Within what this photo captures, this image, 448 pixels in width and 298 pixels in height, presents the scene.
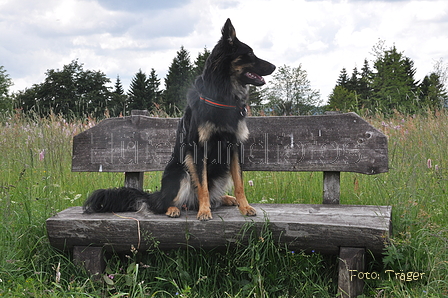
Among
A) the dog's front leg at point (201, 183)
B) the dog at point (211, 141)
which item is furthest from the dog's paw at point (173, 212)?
the dog's front leg at point (201, 183)

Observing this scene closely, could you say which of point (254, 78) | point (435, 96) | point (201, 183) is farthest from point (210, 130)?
point (435, 96)

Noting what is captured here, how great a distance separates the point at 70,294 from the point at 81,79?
1563 inches

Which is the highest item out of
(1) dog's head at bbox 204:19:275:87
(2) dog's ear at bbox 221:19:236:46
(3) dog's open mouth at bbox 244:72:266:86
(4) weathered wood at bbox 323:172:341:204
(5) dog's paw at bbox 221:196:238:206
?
(2) dog's ear at bbox 221:19:236:46

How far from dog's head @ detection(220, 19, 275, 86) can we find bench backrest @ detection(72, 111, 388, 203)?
565 mm

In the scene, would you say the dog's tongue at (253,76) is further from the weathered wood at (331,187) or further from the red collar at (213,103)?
the weathered wood at (331,187)

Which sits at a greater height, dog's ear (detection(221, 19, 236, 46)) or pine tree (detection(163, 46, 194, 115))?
pine tree (detection(163, 46, 194, 115))

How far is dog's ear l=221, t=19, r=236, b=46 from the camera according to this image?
2599 millimetres

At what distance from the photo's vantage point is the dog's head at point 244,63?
2.68 m

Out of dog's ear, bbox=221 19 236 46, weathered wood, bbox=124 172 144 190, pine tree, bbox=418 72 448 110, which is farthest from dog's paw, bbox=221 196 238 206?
pine tree, bbox=418 72 448 110

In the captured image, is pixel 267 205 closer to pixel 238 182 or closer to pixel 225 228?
pixel 238 182

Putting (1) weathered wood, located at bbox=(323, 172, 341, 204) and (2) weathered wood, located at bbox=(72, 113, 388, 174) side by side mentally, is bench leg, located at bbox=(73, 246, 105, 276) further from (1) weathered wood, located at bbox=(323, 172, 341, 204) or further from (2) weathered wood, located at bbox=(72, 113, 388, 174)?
(1) weathered wood, located at bbox=(323, 172, 341, 204)

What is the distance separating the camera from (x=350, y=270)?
2.38 m

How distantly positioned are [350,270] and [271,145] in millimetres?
1277

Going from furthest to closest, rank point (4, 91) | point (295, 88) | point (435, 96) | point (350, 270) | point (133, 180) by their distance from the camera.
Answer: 1. point (4, 91)
2. point (295, 88)
3. point (435, 96)
4. point (133, 180)
5. point (350, 270)
